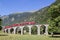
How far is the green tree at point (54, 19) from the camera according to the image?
65.6 m

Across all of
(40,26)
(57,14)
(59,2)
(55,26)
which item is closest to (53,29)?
(55,26)

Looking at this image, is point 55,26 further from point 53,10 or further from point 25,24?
point 25,24

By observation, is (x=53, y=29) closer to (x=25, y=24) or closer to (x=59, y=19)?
(x=59, y=19)

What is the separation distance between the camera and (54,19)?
67.0 meters

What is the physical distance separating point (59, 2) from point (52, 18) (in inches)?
275

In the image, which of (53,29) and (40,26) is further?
(40,26)

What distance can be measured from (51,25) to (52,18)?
4.11 meters

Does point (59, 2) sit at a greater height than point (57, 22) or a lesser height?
greater

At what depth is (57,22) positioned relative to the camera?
6550 cm

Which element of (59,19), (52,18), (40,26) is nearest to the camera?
(59,19)

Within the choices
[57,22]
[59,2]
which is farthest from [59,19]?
[59,2]

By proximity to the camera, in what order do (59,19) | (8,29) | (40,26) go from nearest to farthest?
(59,19) < (40,26) < (8,29)

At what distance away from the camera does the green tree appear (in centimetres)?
6556

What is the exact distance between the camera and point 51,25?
6606 cm
